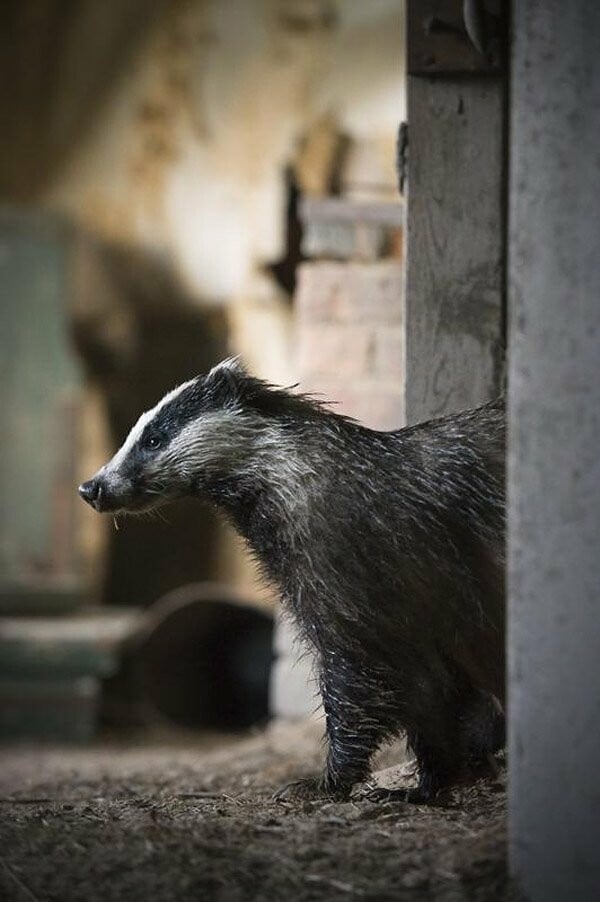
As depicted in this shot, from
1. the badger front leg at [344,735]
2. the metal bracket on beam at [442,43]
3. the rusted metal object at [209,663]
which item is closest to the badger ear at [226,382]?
the badger front leg at [344,735]

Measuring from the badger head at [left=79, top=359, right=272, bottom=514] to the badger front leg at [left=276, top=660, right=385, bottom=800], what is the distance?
0.71m

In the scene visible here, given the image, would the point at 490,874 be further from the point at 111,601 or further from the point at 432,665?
the point at 111,601

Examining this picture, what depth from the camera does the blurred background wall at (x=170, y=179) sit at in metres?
7.66

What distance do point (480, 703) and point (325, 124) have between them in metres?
4.98

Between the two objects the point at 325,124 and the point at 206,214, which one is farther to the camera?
the point at 206,214

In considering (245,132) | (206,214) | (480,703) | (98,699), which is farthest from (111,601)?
(480,703)

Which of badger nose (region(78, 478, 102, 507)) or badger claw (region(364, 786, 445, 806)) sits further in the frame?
badger nose (region(78, 478, 102, 507))

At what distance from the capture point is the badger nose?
12.9ft

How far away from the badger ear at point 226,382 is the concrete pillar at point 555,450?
152 centimetres

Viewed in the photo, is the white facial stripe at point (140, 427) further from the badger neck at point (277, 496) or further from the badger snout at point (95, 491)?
the badger neck at point (277, 496)

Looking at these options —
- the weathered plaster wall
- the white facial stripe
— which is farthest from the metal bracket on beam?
the weathered plaster wall

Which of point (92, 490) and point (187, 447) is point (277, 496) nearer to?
point (187, 447)

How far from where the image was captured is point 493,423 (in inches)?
139

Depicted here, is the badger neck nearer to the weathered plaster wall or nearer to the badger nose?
the badger nose
